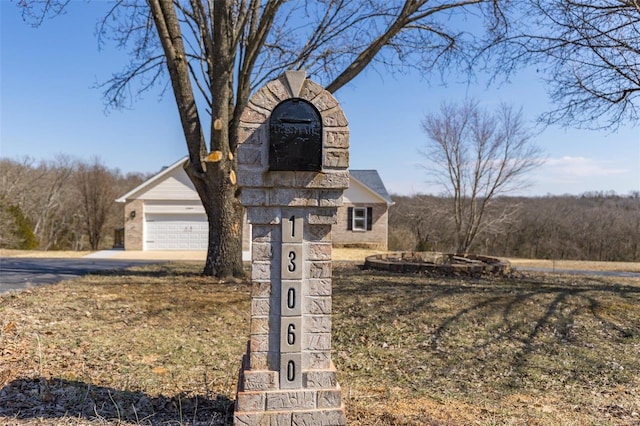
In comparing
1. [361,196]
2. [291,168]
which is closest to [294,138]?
[291,168]

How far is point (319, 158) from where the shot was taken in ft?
9.23

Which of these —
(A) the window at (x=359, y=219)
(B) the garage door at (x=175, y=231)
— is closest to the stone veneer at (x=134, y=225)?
(B) the garage door at (x=175, y=231)

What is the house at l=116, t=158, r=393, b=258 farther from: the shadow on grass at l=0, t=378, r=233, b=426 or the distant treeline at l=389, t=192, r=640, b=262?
the shadow on grass at l=0, t=378, r=233, b=426

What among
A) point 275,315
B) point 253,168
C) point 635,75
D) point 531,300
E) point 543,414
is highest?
point 635,75

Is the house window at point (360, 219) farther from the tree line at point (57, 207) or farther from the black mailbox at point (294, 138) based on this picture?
the black mailbox at point (294, 138)

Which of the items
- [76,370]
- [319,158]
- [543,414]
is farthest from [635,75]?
[76,370]

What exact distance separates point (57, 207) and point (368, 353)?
111 ft

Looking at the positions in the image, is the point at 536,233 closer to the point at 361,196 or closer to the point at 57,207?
the point at 361,196

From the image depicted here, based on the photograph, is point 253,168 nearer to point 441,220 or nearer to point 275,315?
point 275,315

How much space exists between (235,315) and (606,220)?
33148 millimetres

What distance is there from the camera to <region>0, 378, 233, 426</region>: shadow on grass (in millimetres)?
3148

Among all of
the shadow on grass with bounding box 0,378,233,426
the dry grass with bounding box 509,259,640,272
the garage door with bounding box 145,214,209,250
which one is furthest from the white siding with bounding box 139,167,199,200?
the shadow on grass with bounding box 0,378,233,426

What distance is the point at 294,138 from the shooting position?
2797 mm

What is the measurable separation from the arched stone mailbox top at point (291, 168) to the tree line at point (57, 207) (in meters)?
24.8
